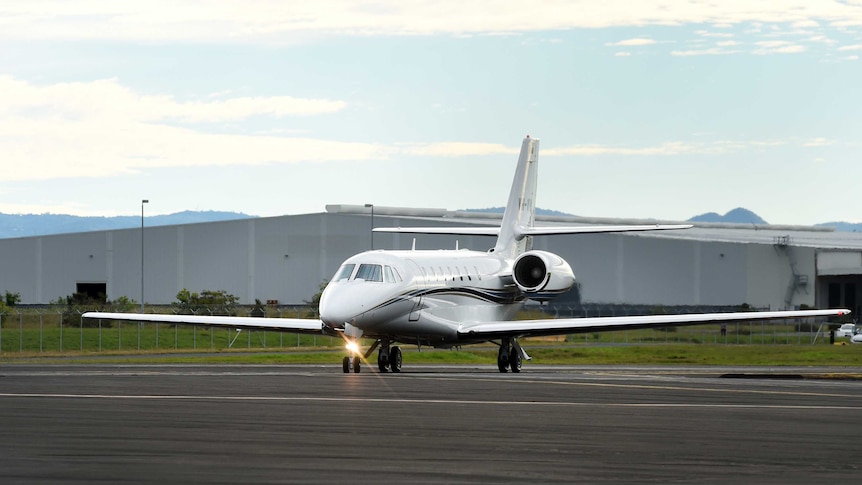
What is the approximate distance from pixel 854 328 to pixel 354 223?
1498 inches

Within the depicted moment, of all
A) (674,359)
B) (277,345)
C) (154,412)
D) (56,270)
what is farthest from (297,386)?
(56,270)

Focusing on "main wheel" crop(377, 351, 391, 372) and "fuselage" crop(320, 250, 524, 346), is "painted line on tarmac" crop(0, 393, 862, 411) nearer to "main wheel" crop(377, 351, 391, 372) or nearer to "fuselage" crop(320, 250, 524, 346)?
"fuselage" crop(320, 250, 524, 346)

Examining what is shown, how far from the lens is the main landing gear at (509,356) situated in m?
40.6

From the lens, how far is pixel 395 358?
Answer: 38281mm

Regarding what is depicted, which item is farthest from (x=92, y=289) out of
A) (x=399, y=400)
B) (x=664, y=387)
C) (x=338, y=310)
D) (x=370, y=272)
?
(x=399, y=400)

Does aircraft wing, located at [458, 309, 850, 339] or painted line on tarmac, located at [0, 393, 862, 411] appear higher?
aircraft wing, located at [458, 309, 850, 339]

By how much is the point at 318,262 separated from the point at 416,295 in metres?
66.9

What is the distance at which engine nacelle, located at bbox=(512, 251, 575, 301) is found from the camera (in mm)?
43312

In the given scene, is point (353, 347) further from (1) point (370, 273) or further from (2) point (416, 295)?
Answer: (2) point (416, 295)

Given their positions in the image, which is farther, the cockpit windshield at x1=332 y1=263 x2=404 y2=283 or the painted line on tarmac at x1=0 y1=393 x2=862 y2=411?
the cockpit windshield at x1=332 y1=263 x2=404 y2=283

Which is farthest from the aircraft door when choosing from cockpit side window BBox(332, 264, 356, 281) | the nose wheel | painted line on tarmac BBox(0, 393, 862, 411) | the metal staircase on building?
the metal staircase on building

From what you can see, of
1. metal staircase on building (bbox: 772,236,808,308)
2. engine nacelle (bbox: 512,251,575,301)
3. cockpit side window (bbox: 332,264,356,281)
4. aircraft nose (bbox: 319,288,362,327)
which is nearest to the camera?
aircraft nose (bbox: 319,288,362,327)

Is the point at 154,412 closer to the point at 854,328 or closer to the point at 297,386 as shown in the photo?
the point at 297,386

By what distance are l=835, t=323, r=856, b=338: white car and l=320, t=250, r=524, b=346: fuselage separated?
49937mm
